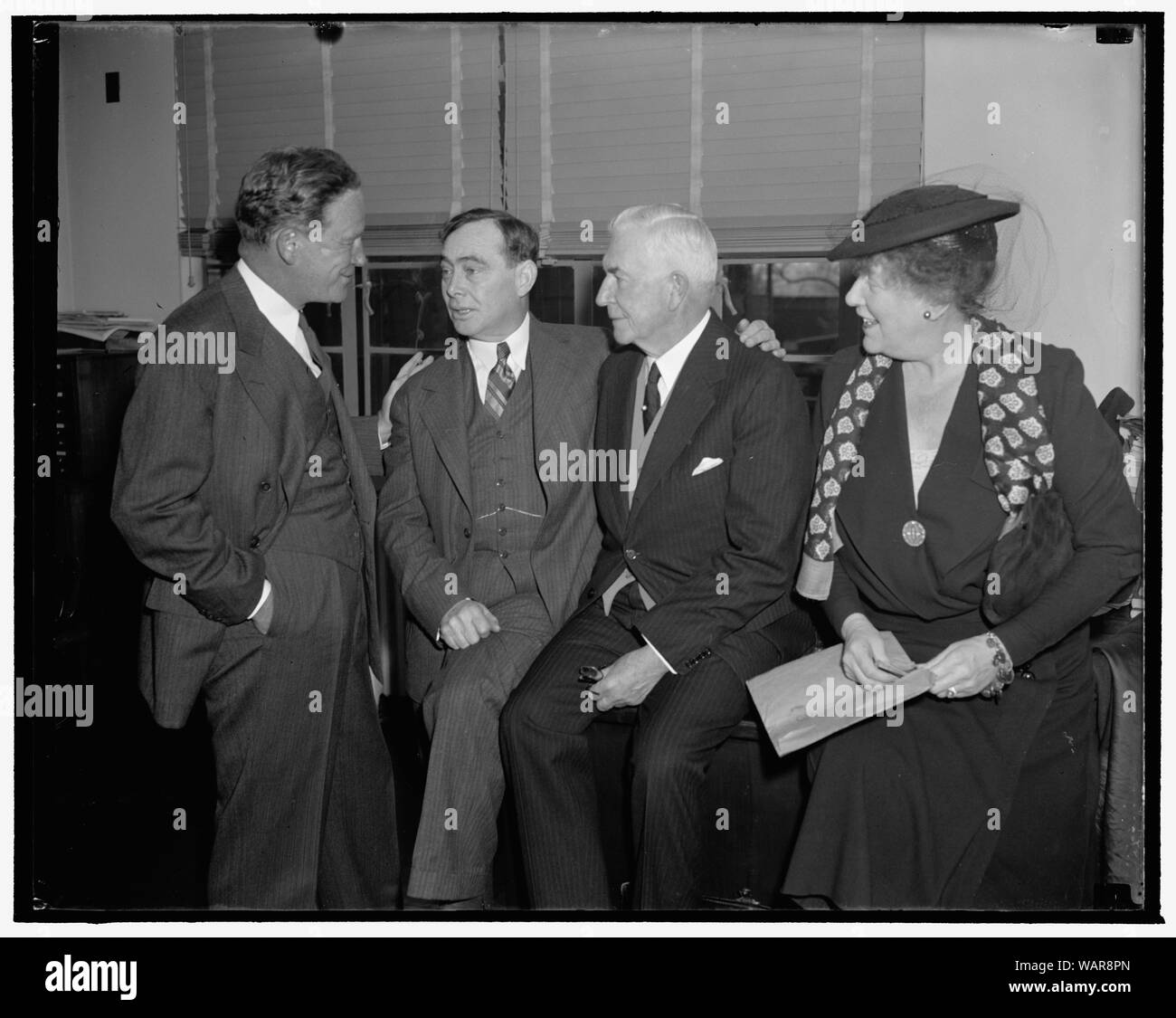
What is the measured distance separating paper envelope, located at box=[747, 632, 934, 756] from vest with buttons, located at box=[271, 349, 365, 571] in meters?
1.14

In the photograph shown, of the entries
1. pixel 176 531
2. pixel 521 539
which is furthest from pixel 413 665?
pixel 176 531

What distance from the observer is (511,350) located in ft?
11.5

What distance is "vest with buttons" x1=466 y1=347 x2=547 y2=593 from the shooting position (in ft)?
11.2

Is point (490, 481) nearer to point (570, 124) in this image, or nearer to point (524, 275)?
point (524, 275)

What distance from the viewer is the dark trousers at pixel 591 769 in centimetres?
303

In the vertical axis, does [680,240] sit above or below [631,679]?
above

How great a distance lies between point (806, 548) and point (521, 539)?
0.78m

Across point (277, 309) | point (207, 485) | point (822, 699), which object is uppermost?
point (277, 309)

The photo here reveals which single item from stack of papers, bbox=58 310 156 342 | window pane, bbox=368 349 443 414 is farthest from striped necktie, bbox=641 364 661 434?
stack of papers, bbox=58 310 156 342

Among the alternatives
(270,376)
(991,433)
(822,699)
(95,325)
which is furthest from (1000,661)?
(95,325)

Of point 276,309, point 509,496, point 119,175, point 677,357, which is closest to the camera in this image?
point 276,309

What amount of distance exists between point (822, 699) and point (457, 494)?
3.72ft

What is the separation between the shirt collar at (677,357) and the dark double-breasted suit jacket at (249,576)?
85 cm
